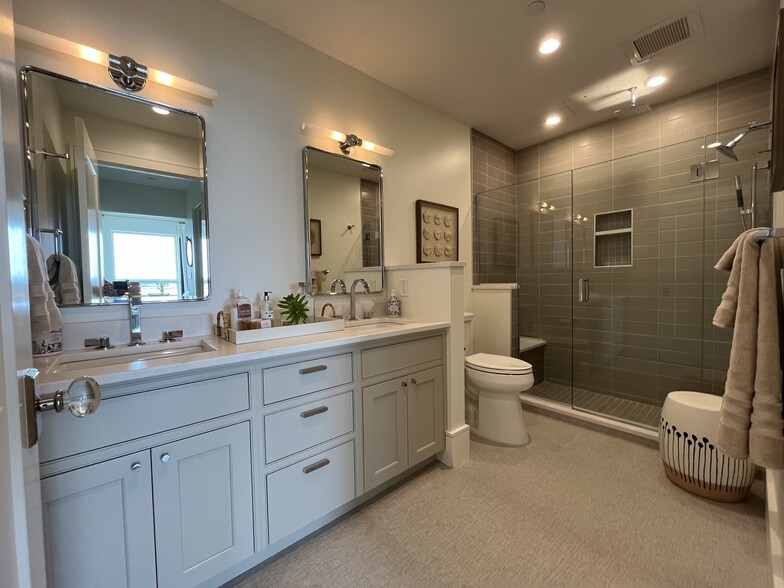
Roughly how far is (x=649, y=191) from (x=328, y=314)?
2903 mm

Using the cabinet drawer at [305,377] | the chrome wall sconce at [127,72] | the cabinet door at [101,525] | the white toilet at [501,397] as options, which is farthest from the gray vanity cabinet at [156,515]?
the white toilet at [501,397]

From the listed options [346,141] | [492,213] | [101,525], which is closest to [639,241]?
[492,213]

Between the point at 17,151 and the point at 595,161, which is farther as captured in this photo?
the point at 595,161

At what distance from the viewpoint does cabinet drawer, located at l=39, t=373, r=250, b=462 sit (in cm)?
92

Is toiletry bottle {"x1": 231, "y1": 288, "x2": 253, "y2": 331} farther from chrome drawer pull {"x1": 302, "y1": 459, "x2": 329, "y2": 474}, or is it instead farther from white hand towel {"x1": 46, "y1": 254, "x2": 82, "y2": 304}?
chrome drawer pull {"x1": 302, "y1": 459, "x2": 329, "y2": 474}

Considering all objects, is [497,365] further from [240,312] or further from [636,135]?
[636,135]

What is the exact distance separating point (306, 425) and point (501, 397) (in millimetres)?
1473

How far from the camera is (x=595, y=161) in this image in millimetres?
3137

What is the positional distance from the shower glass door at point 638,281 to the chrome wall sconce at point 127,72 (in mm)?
3293

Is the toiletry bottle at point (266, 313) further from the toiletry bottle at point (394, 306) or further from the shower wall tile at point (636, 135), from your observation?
the shower wall tile at point (636, 135)

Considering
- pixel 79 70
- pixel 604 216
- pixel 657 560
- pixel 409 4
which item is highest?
pixel 409 4

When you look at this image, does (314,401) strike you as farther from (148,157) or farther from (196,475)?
(148,157)

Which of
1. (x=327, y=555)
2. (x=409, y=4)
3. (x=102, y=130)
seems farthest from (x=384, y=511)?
(x=409, y=4)

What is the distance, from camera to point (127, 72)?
4.61 feet
